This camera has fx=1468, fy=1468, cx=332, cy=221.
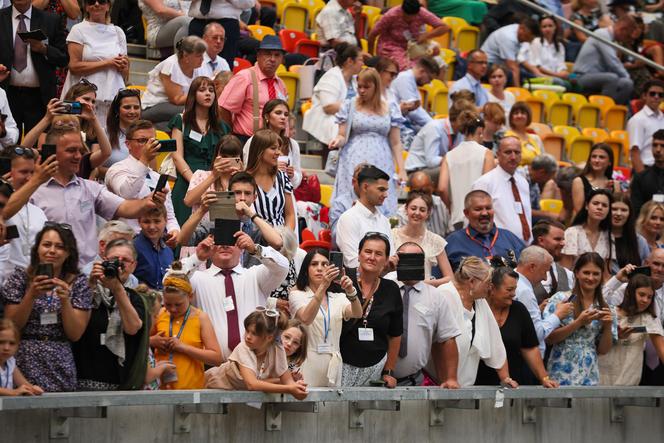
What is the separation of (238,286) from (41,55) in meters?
2.92

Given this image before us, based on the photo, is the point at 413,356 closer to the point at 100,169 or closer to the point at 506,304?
the point at 506,304

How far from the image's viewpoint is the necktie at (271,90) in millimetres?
10688

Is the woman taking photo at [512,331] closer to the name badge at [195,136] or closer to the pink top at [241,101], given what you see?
the name badge at [195,136]

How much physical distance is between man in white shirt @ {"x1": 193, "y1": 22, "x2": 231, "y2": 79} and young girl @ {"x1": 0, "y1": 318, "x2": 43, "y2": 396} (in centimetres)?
474

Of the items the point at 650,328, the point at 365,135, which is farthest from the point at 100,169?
the point at 650,328

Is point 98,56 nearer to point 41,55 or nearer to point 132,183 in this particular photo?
point 41,55

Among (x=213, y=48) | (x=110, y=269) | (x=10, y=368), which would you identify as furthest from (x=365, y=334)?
(x=213, y=48)

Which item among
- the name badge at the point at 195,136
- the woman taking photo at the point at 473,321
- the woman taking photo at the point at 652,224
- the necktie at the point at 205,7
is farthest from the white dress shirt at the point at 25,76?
the woman taking photo at the point at 652,224

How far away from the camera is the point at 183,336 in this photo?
7.54 metres

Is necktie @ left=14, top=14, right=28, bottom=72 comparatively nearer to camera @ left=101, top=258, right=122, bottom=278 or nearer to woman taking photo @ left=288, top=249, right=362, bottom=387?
woman taking photo @ left=288, top=249, right=362, bottom=387

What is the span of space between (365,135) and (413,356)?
2.79 m

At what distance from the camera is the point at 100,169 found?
923 centimetres

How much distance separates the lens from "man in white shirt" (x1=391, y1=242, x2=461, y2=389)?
8.53 metres

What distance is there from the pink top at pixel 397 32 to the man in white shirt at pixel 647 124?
2311mm
